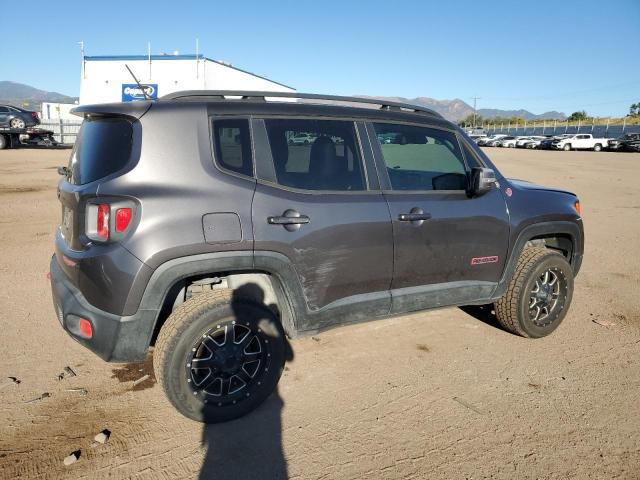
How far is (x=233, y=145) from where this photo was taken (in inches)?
105

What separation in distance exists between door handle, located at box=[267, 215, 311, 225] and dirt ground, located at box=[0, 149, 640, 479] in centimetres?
119

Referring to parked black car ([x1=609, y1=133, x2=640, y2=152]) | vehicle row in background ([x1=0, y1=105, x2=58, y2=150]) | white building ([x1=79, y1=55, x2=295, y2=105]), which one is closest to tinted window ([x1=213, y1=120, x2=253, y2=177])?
vehicle row in background ([x1=0, y1=105, x2=58, y2=150])

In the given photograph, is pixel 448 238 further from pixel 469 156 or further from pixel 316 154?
pixel 316 154

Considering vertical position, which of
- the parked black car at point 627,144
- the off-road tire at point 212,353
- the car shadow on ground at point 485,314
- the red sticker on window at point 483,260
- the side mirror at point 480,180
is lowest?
the car shadow on ground at point 485,314

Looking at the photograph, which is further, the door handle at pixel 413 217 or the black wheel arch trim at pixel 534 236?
the black wheel arch trim at pixel 534 236

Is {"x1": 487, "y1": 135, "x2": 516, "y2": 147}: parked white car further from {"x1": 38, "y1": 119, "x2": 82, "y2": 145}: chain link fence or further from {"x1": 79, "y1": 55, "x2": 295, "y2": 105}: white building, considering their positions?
{"x1": 38, "y1": 119, "x2": 82, "y2": 145}: chain link fence

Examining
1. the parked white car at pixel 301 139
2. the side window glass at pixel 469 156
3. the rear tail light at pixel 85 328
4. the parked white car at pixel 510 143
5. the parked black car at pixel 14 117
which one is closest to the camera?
the rear tail light at pixel 85 328

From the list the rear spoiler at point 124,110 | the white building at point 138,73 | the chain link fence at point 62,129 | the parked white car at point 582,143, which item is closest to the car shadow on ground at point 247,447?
the rear spoiler at point 124,110

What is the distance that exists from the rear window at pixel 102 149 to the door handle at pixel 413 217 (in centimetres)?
172

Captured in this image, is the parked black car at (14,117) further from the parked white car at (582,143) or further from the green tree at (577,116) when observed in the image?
the green tree at (577,116)

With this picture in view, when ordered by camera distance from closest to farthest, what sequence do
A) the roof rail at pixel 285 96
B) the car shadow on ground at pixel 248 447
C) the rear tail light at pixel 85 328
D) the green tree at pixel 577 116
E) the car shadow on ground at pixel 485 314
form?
the car shadow on ground at pixel 248 447
the rear tail light at pixel 85 328
the roof rail at pixel 285 96
the car shadow on ground at pixel 485 314
the green tree at pixel 577 116

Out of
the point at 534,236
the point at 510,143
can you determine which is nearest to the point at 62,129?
the point at 534,236

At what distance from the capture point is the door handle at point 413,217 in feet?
10.0

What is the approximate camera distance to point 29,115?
73.5 ft
